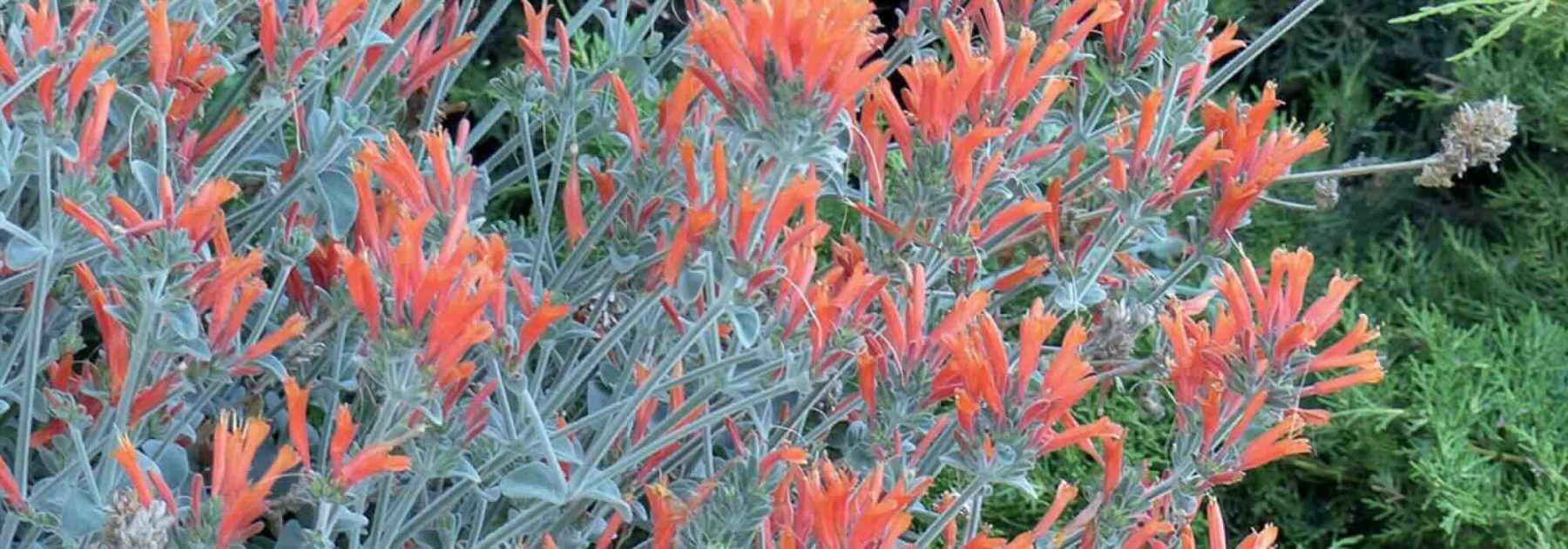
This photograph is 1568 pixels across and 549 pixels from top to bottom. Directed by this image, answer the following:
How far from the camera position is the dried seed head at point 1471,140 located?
4.99ft

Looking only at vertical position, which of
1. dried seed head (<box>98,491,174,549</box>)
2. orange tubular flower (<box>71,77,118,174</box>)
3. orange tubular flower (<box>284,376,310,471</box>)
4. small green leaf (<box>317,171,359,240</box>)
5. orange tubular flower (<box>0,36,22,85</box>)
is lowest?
orange tubular flower (<box>284,376,310,471</box>)

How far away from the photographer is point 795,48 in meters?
1.00

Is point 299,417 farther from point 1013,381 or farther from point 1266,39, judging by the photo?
point 1266,39

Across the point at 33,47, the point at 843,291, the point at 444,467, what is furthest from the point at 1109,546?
the point at 33,47

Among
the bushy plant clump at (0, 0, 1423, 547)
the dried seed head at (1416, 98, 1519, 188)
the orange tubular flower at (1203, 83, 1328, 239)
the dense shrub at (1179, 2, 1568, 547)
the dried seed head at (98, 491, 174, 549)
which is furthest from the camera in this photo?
the dense shrub at (1179, 2, 1568, 547)

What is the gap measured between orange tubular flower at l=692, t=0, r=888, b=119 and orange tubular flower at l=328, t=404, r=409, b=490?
11.8 inches

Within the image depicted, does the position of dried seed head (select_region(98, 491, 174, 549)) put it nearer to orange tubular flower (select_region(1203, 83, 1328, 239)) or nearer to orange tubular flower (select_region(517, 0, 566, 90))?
orange tubular flower (select_region(517, 0, 566, 90))

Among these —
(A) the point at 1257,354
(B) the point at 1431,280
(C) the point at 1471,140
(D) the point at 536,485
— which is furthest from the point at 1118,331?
(B) the point at 1431,280

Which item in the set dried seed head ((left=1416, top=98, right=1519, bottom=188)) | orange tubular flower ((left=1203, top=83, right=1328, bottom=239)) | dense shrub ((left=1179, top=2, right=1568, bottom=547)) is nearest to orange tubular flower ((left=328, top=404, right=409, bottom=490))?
orange tubular flower ((left=1203, top=83, right=1328, bottom=239))

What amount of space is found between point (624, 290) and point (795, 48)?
53cm

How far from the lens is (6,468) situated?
113 cm

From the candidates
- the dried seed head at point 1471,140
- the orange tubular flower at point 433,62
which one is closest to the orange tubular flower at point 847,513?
the orange tubular flower at point 433,62

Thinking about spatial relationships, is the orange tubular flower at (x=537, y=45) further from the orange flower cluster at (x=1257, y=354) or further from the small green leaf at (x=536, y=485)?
the orange flower cluster at (x=1257, y=354)

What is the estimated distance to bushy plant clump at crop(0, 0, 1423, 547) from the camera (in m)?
1.05
